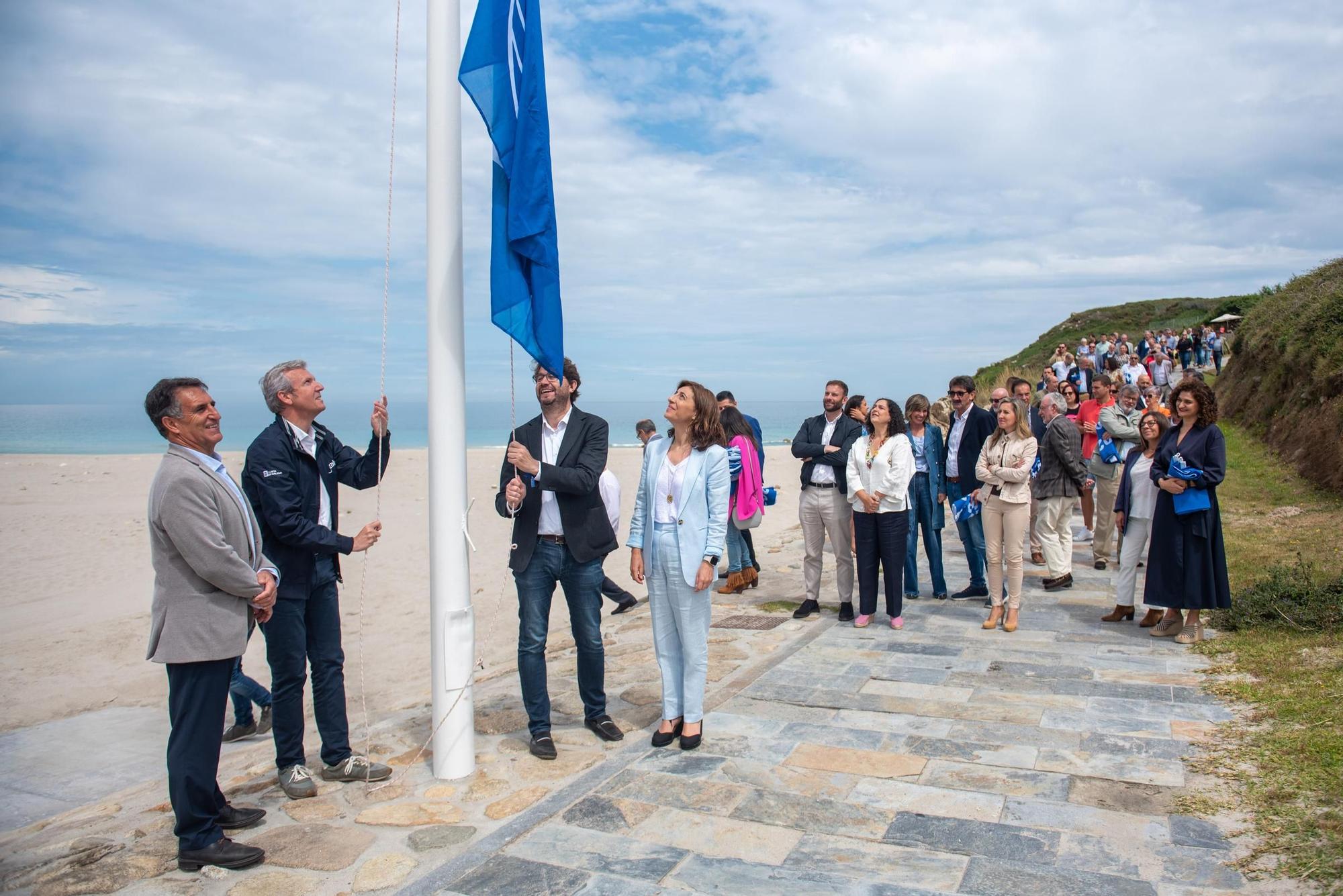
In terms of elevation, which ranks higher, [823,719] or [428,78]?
[428,78]

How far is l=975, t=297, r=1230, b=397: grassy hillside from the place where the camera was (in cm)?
4806

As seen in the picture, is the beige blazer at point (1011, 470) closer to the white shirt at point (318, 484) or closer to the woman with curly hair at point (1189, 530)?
the woman with curly hair at point (1189, 530)

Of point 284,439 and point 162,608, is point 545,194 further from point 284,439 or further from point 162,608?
point 162,608

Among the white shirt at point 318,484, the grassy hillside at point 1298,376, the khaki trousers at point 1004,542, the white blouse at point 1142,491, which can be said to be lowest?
the khaki trousers at point 1004,542

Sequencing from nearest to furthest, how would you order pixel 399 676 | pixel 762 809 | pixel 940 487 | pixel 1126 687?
pixel 762 809 < pixel 1126 687 < pixel 399 676 < pixel 940 487

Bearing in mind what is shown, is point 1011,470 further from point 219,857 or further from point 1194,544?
point 219,857

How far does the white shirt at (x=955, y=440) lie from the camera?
358 inches

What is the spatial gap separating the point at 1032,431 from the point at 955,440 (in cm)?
195

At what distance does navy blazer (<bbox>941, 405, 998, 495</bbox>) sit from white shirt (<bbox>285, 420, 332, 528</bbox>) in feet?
20.5

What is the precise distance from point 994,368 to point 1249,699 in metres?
44.3

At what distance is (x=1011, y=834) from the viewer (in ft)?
12.8

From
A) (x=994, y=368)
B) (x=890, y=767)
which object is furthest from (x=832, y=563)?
(x=994, y=368)

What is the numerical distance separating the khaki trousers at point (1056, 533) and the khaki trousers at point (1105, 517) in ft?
3.81

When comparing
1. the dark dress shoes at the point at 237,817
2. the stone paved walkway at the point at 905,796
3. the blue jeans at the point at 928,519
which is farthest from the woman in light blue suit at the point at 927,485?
the dark dress shoes at the point at 237,817
